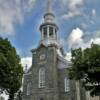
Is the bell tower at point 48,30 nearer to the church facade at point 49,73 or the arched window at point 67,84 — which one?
the church facade at point 49,73

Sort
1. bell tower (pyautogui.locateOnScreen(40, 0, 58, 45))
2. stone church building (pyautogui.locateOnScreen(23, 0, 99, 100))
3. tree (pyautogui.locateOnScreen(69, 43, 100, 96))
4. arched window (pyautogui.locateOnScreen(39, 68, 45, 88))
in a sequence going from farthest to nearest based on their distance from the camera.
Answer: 1. bell tower (pyautogui.locateOnScreen(40, 0, 58, 45))
2. arched window (pyautogui.locateOnScreen(39, 68, 45, 88))
3. stone church building (pyautogui.locateOnScreen(23, 0, 99, 100))
4. tree (pyautogui.locateOnScreen(69, 43, 100, 96))

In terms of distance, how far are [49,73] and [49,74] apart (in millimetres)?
185

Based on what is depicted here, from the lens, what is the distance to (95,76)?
1037 inches

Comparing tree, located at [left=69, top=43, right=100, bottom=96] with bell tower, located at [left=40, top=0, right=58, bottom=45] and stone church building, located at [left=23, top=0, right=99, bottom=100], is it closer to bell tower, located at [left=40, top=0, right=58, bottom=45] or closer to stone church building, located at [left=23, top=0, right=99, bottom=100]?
stone church building, located at [left=23, top=0, right=99, bottom=100]

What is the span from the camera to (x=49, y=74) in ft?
137

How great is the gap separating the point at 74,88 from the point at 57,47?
28.7 feet

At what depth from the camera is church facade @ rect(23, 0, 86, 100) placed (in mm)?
40312

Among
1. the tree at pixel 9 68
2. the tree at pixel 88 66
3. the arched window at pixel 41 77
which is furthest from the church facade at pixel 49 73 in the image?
the tree at pixel 88 66

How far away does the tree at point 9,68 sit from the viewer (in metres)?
33.9

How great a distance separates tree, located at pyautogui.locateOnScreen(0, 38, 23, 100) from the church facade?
22.3 ft

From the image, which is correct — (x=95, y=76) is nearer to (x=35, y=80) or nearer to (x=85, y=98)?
(x=85, y=98)

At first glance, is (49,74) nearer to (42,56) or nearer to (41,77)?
(41,77)

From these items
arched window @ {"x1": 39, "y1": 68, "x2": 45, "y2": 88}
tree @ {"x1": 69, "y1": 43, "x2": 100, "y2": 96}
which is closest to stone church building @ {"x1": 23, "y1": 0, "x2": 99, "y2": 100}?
arched window @ {"x1": 39, "y1": 68, "x2": 45, "y2": 88}

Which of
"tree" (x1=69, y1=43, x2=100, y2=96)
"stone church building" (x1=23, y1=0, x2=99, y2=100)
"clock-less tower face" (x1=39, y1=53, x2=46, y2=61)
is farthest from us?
"clock-less tower face" (x1=39, y1=53, x2=46, y2=61)
